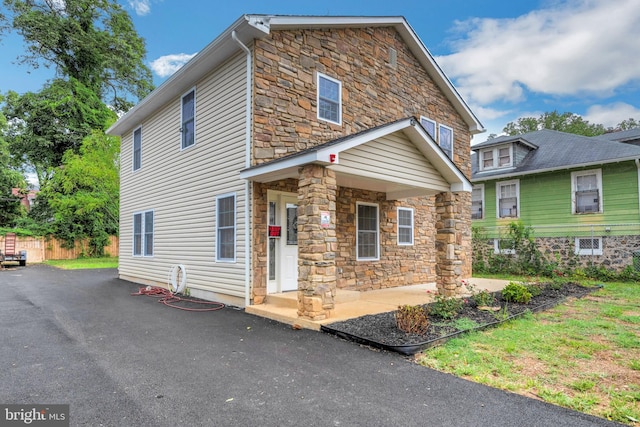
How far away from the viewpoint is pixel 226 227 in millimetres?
7699

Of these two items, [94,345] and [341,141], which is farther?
[341,141]

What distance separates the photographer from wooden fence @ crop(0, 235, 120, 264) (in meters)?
21.3

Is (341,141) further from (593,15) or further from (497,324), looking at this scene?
(593,15)

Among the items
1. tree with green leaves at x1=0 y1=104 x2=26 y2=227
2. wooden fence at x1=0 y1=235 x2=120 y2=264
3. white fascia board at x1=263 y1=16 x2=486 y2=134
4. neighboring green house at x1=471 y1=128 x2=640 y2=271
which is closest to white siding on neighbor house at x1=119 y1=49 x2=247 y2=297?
white fascia board at x1=263 y1=16 x2=486 y2=134

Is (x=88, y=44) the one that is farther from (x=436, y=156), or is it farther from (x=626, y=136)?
(x=626, y=136)

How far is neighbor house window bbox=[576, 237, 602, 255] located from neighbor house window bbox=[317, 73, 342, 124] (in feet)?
34.8

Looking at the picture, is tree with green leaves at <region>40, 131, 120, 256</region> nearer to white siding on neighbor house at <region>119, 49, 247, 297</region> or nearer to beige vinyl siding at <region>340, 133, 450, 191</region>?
white siding on neighbor house at <region>119, 49, 247, 297</region>

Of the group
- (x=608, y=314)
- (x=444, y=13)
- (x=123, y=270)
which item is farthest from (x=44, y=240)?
(x=608, y=314)

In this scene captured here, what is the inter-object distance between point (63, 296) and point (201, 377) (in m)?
7.70

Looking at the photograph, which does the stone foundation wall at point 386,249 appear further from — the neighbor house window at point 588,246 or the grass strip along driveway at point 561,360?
the neighbor house window at point 588,246

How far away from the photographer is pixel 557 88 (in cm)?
2319

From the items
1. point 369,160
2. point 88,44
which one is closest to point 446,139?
point 369,160

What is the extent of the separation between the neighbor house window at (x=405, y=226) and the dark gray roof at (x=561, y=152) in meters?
7.29

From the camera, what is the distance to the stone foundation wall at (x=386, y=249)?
28.9 feet
